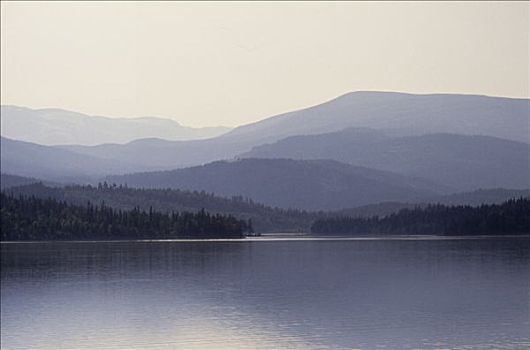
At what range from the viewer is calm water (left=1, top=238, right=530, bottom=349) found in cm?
5944

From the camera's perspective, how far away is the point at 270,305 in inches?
3039

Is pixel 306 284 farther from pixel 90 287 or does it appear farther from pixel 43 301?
pixel 43 301

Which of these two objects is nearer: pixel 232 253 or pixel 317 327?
pixel 317 327

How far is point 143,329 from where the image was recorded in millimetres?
64500

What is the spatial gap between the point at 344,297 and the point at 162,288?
18072 mm

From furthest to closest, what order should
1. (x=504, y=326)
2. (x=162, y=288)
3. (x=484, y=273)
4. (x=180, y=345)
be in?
(x=484, y=273) < (x=162, y=288) < (x=504, y=326) < (x=180, y=345)

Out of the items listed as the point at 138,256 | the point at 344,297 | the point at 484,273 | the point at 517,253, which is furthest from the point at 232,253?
the point at 344,297

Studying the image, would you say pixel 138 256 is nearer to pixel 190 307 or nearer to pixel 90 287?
pixel 90 287

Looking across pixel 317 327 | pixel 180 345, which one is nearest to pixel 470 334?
pixel 317 327

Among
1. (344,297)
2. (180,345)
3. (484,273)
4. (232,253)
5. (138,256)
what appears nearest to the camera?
(180,345)

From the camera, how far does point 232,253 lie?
6407 inches

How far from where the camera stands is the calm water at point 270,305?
5944cm

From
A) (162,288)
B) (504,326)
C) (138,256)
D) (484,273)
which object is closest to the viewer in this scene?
(504,326)

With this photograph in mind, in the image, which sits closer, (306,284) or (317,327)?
(317,327)
